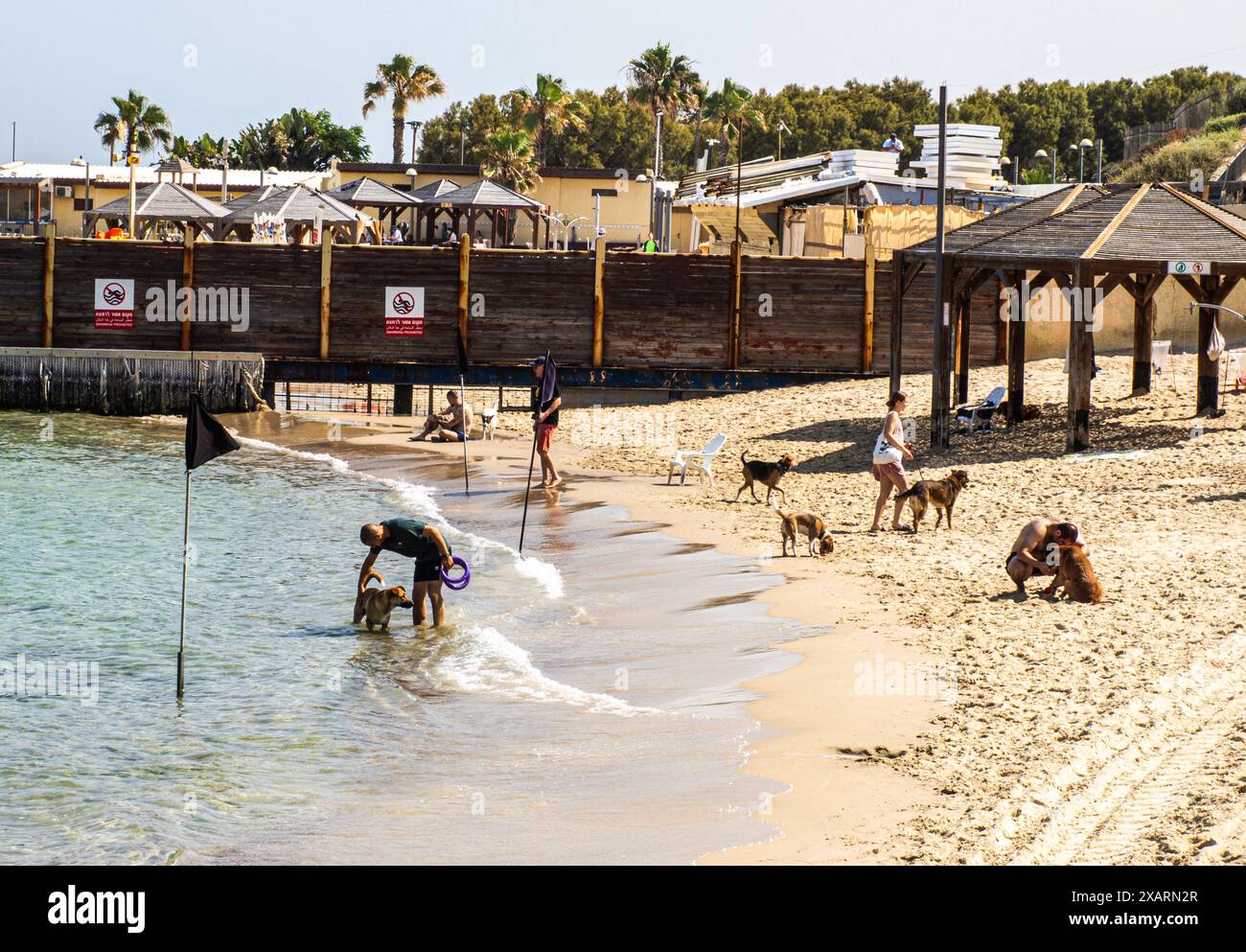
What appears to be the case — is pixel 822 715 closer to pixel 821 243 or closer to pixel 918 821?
pixel 918 821

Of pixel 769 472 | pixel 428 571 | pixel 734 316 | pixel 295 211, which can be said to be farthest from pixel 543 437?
pixel 295 211

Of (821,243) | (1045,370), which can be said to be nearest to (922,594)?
(1045,370)

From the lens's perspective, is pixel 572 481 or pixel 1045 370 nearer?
pixel 572 481

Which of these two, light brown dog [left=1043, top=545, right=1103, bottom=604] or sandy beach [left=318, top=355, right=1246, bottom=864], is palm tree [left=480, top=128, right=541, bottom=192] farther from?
light brown dog [left=1043, top=545, right=1103, bottom=604]

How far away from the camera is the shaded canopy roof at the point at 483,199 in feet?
121

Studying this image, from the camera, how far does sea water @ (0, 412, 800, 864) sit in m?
8.95

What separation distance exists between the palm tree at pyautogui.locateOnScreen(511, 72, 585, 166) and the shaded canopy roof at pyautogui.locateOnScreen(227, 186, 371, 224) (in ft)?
120

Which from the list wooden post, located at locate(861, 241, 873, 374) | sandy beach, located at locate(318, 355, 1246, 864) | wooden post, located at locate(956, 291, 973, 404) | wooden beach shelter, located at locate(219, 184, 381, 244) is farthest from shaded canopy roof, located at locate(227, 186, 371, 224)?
wooden post, located at locate(956, 291, 973, 404)

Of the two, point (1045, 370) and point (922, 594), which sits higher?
point (1045, 370)

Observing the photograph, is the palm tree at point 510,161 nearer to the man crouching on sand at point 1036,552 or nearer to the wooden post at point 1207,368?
the wooden post at point 1207,368

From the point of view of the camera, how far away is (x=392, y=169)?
57.2 meters

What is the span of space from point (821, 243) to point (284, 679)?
28488 millimetres
